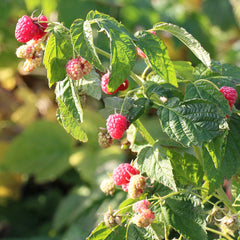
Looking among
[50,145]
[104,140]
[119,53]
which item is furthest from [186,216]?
[50,145]

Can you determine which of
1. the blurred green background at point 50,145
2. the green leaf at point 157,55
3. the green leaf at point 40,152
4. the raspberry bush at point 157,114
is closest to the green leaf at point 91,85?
the raspberry bush at point 157,114

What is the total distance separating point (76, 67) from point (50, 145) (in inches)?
79.4

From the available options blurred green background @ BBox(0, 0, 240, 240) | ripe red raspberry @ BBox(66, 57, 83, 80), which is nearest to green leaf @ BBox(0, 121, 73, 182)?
blurred green background @ BBox(0, 0, 240, 240)

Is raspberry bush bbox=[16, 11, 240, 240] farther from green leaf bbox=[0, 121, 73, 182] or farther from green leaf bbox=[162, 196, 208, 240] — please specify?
green leaf bbox=[0, 121, 73, 182]

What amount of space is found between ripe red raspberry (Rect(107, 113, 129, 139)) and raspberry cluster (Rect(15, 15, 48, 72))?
151 mm

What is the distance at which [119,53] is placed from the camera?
0.65 m

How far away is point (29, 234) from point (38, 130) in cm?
59

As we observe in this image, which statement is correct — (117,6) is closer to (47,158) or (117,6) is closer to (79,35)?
(47,158)

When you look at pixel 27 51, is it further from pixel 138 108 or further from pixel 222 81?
pixel 222 81

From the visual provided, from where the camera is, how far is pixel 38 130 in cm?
267

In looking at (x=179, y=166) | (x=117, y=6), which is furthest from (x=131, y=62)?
(x=117, y=6)

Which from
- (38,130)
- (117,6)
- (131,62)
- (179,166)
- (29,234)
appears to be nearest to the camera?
(131,62)

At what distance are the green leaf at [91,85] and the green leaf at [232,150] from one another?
22cm

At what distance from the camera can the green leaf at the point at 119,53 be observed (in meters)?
0.65
